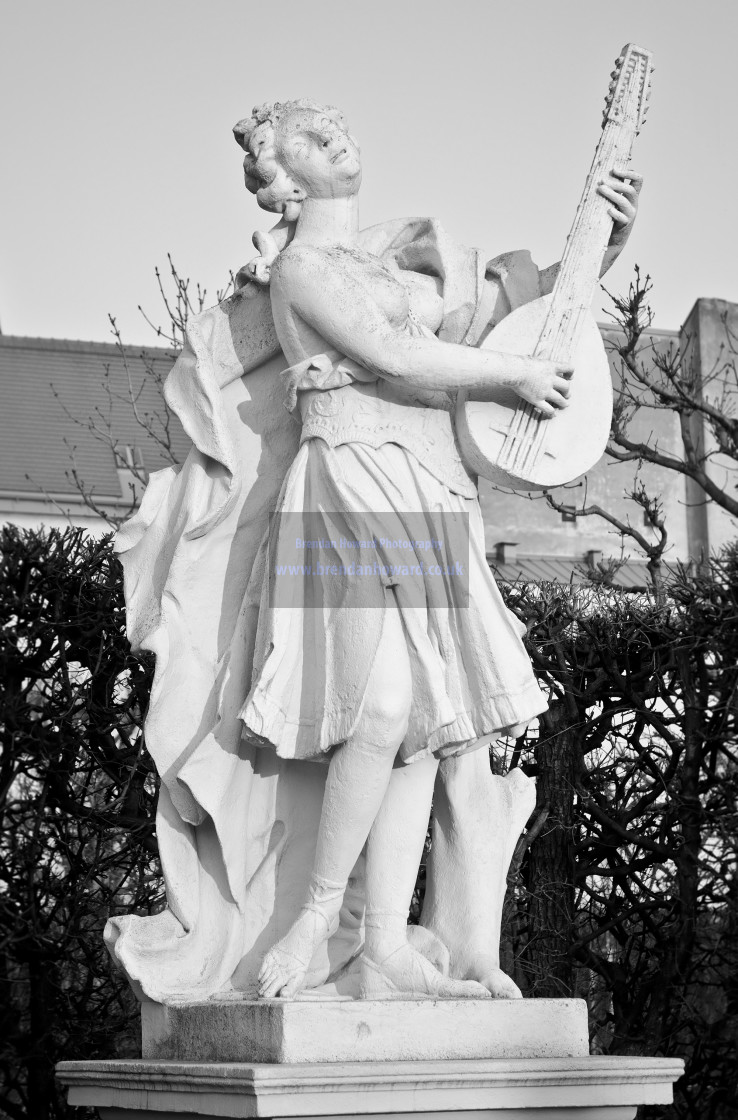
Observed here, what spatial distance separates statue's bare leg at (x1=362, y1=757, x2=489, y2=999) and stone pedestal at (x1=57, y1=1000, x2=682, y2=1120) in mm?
136

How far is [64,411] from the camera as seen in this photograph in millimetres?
20078

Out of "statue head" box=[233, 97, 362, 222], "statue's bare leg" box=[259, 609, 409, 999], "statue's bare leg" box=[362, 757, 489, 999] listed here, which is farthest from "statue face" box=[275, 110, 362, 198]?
"statue's bare leg" box=[362, 757, 489, 999]

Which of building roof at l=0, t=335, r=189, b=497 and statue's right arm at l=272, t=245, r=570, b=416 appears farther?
building roof at l=0, t=335, r=189, b=497

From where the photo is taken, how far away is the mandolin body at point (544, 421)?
3.73 m

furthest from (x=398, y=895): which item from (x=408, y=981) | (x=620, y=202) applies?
(x=620, y=202)

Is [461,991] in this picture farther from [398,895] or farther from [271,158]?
[271,158]

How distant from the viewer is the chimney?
18.6 m

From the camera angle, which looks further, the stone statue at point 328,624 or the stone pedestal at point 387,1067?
the stone statue at point 328,624

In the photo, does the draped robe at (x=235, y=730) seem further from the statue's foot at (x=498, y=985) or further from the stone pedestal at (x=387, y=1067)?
the stone pedestal at (x=387, y=1067)

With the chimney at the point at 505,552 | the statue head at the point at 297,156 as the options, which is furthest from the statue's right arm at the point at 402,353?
the chimney at the point at 505,552

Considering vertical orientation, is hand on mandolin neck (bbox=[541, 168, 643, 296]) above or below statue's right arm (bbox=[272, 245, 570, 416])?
above

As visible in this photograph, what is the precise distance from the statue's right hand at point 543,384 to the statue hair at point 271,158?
792mm

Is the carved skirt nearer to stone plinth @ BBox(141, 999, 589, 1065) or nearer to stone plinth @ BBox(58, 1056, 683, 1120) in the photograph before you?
stone plinth @ BBox(141, 999, 589, 1065)

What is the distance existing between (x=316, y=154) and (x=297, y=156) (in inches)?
1.9
